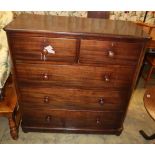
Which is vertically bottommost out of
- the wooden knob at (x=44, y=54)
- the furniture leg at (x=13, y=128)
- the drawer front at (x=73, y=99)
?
the furniture leg at (x=13, y=128)

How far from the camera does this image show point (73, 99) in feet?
4.97

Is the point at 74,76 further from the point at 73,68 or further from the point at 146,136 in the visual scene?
the point at 146,136

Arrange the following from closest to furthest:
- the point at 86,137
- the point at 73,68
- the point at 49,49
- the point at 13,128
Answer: the point at 49,49 < the point at 73,68 < the point at 13,128 < the point at 86,137

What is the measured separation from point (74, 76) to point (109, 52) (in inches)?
13.3

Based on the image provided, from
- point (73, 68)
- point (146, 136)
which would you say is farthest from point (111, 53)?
point (146, 136)

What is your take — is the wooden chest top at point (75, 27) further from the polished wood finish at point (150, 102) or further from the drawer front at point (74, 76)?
the polished wood finish at point (150, 102)

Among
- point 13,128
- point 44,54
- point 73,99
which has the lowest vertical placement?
point 13,128

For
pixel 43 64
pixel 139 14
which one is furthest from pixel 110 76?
pixel 139 14

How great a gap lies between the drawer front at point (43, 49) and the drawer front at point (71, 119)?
56 cm

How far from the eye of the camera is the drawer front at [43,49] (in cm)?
120

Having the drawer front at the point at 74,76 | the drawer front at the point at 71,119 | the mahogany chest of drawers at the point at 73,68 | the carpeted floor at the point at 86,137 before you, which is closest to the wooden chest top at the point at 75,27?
the mahogany chest of drawers at the point at 73,68
